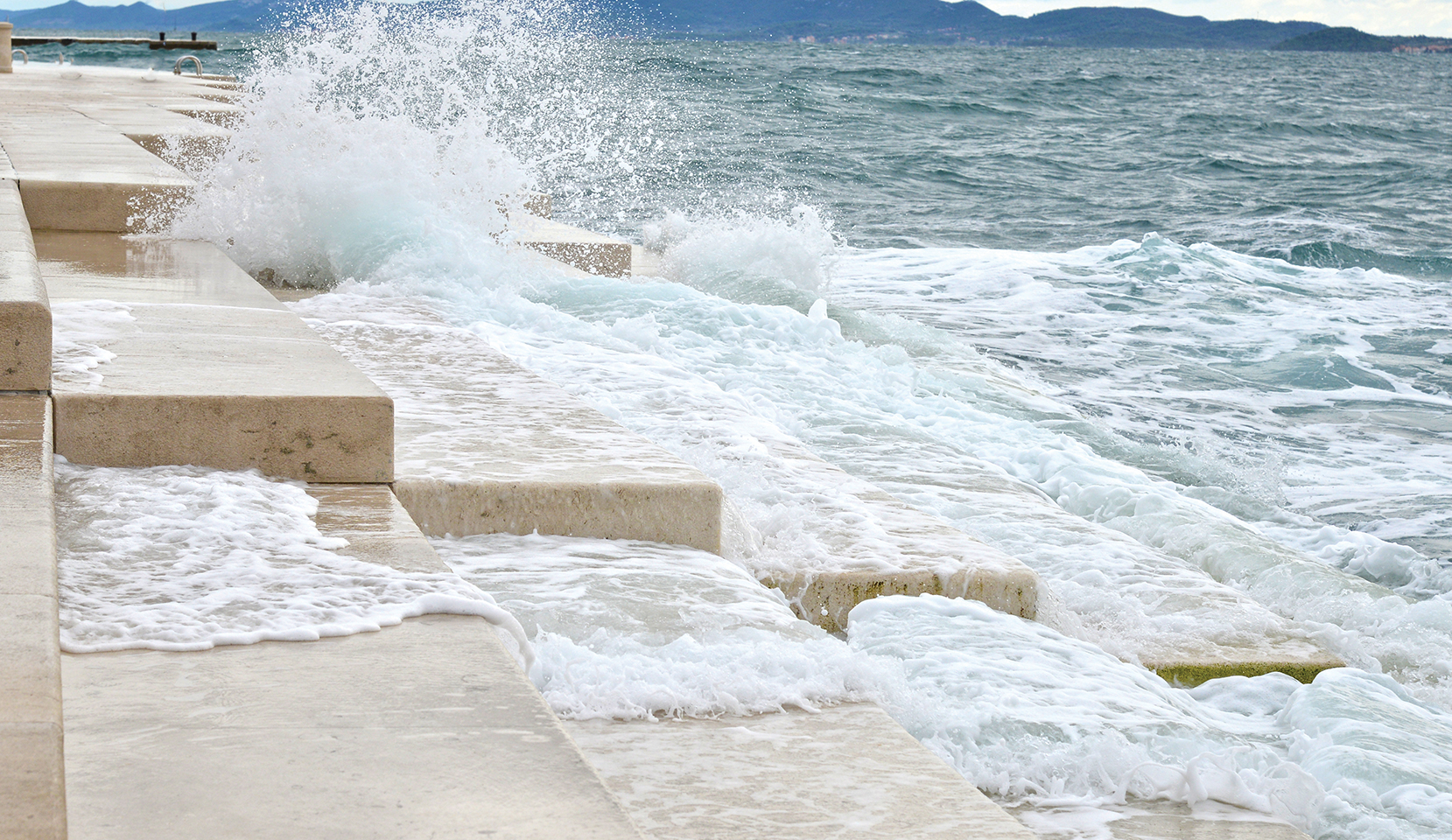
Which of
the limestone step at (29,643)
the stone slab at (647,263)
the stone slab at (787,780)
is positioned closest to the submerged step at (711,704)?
the stone slab at (787,780)

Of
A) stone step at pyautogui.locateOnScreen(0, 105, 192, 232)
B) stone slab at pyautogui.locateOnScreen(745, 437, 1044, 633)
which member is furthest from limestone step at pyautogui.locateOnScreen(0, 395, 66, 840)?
stone step at pyautogui.locateOnScreen(0, 105, 192, 232)

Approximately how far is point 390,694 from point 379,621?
0.24 metres

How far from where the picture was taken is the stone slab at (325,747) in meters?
1.17

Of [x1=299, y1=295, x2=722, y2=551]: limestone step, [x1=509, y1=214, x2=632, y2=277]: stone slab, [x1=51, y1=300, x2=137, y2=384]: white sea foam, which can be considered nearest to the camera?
[x1=51, y1=300, x2=137, y2=384]: white sea foam

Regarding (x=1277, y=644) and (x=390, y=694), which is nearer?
(x=390, y=694)

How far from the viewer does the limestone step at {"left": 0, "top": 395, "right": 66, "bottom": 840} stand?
1.01 meters

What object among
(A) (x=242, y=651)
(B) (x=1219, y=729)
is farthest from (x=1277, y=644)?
(A) (x=242, y=651)

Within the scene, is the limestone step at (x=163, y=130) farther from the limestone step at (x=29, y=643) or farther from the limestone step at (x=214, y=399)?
the limestone step at (x=29, y=643)

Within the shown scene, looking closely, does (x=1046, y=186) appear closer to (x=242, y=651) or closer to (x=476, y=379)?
(x=476, y=379)

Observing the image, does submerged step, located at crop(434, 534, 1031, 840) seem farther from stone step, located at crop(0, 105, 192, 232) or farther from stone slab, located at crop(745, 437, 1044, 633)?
stone step, located at crop(0, 105, 192, 232)

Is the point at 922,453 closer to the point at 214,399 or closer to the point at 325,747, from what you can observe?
the point at 214,399

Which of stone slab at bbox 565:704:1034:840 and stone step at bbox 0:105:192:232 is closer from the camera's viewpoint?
stone slab at bbox 565:704:1034:840

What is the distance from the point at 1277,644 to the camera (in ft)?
10.2

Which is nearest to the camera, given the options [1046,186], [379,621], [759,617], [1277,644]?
[379,621]
